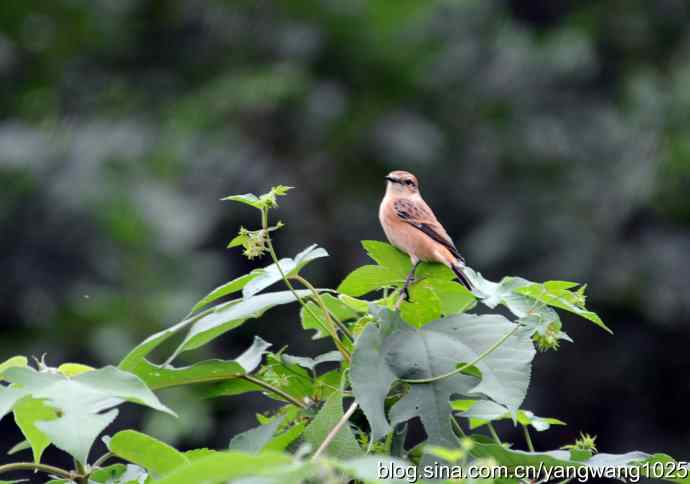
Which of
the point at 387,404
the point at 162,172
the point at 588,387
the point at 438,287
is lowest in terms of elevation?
the point at 588,387

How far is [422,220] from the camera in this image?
4629mm

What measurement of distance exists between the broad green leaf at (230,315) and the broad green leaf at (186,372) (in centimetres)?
6

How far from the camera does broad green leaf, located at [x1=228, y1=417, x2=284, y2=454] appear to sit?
2245 mm

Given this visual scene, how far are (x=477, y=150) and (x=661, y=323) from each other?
3.43 m

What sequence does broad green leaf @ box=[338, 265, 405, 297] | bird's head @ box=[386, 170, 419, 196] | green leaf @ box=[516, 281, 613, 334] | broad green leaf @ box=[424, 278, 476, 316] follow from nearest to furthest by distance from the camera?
green leaf @ box=[516, 281, 613, 334], broad green leaf @ box=[424, 278, 476, 316], broad green leaf @ box=[338, 265, 405, 297], bird's head @ box=[386, 170, 419, 196]

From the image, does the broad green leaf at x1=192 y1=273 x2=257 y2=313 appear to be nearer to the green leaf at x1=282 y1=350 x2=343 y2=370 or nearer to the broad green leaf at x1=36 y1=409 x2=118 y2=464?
the green leaf at x1=282 y1=350 x2=343 y2=370

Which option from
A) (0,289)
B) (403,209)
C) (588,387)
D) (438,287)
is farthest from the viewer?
(588,387)

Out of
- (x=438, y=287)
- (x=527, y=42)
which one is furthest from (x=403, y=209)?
(x=527, y=42)

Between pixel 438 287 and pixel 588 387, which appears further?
pixel 588 387

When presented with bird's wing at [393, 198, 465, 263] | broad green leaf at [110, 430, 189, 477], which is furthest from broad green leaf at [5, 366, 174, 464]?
bird's wing at [393, 198, 465, 263]

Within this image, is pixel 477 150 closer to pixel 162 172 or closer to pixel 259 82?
pixel 259 82

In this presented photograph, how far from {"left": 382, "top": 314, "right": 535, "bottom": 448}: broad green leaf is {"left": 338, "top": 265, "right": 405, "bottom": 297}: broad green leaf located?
1.03 ft

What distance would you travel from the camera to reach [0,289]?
11.4m

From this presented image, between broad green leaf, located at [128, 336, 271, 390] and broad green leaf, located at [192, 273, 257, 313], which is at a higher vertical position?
broad green leaf, located at [192, 273, 257, 313]
